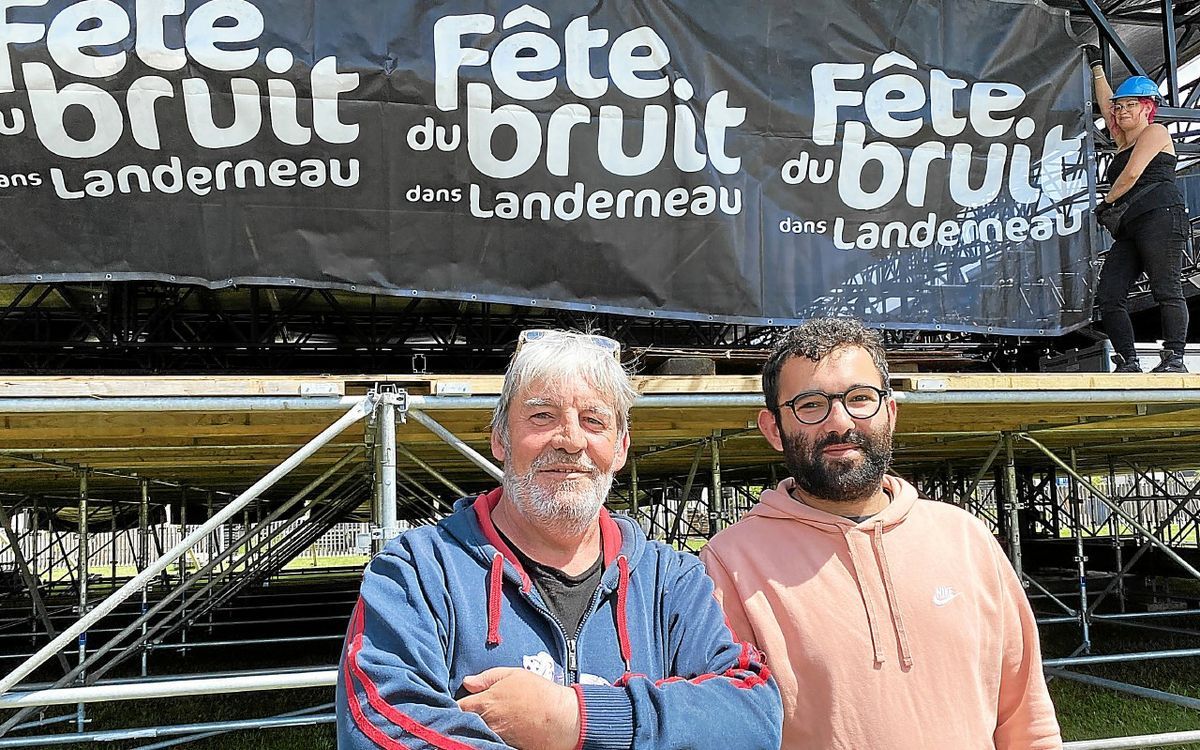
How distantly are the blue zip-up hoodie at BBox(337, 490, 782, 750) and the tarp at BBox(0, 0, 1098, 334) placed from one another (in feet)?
12.5

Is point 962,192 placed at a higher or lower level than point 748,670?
higher

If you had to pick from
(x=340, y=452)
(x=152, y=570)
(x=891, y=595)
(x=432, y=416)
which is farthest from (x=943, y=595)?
(x=340, y=452)

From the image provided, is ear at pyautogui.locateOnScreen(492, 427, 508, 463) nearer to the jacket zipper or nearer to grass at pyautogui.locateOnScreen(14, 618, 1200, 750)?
the jacket zipper

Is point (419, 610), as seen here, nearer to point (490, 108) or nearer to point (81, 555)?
point (490, 108)

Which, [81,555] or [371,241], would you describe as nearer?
[371,241]

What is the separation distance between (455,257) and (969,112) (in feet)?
11.4

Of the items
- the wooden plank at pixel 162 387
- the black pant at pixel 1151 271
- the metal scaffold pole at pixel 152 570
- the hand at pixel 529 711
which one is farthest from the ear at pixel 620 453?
the black pant at pixel 1151 271

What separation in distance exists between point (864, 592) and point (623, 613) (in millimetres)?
631

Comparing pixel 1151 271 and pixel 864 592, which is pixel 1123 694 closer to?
pixel 1151 271

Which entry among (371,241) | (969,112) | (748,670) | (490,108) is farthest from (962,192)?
(748,670)

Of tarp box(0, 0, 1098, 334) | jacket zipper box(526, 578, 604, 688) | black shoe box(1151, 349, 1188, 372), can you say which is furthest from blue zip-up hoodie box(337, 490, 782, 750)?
black shoe box(1151, 349, 1188, 372)

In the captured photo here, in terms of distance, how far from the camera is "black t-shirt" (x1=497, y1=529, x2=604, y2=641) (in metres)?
1.79

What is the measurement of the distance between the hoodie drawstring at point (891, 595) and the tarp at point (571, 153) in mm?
3603

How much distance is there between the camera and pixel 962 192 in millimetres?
6016
